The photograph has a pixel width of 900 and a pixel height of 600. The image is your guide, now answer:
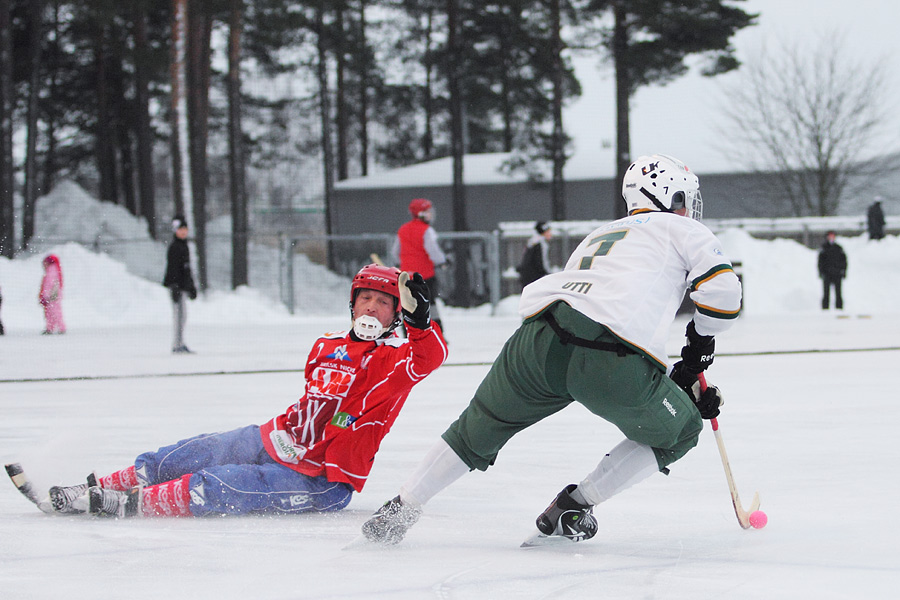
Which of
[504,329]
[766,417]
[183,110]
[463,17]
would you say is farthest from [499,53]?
[766,417]

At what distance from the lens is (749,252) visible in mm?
19641

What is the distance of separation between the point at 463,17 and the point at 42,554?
76.3 feet

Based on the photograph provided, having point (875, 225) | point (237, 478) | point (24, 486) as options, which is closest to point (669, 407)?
point (237, 478)

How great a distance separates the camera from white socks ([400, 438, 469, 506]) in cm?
306

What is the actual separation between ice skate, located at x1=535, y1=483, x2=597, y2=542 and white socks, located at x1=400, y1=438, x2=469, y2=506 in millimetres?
350

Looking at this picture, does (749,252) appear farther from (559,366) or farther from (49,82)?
(49,82)

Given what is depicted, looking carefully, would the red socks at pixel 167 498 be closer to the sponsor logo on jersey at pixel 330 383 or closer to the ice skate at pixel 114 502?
the ice skate at pixel 114 502

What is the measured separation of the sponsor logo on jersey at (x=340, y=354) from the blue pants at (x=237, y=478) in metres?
0.41

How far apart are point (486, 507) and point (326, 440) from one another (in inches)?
26.3

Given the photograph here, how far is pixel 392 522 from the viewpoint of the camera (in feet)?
10.1

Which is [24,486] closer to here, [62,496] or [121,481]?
[62,496]

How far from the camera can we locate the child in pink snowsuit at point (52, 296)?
45.7 ft

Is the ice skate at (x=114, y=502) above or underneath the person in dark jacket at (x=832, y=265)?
underneath

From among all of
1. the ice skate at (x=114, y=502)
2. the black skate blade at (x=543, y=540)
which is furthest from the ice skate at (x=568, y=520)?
the ice skate at (x=114, y=502)
